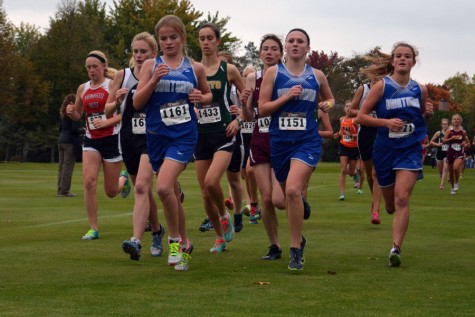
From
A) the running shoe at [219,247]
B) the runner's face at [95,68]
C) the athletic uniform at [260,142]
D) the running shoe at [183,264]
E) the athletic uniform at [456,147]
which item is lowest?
the running shoe at [219,247]

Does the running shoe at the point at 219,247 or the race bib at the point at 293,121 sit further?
the running shoe at the point at 219,247

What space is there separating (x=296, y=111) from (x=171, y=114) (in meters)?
1.16

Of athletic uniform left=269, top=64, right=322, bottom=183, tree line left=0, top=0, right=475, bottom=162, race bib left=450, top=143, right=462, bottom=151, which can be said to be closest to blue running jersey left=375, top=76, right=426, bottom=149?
athletic uniform left=269, top=64, right=322, bottom=183

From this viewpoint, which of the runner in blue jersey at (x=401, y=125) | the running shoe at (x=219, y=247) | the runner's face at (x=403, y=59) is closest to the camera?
the runner in blue jersey at (x=401, y=125)

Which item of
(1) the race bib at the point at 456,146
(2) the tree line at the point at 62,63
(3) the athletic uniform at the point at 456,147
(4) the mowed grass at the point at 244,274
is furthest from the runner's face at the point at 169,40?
(2) the tree line at the point at 62,63

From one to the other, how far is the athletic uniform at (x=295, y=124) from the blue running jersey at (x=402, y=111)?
805 millimetres

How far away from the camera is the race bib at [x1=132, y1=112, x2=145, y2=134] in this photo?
10961mm

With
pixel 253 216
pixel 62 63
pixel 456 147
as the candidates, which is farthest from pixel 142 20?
pixel 253 216

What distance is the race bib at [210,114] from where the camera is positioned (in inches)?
455

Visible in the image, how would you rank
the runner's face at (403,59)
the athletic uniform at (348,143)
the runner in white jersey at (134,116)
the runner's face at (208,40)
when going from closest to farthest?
the runner's face at (403,59) < the runner in white jersey at (134,116) < the runner's face at (208,40) < the athletic uniform at (348,143)

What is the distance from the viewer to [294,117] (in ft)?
32.0

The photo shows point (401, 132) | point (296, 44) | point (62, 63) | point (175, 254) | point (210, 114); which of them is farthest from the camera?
point (62, 63)

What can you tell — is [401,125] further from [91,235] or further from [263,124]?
[91,235]

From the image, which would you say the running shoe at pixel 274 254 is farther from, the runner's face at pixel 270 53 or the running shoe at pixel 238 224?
the running shoe at pixel 238 224
